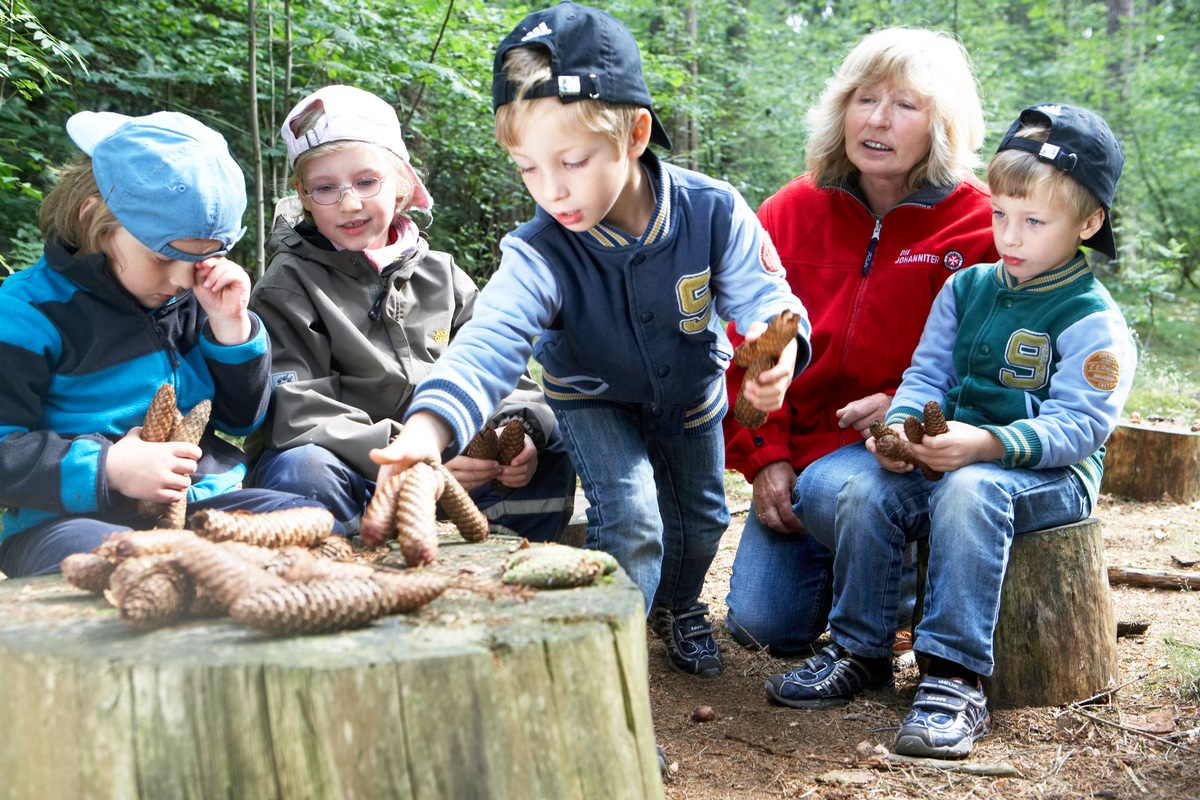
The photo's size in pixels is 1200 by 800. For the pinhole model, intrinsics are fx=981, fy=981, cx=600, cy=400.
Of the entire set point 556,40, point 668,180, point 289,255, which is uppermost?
point 556,40

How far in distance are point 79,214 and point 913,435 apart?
2230 mm

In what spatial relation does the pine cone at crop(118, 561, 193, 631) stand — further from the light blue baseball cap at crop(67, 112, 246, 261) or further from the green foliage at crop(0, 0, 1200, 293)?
the green foliage at crop(0, 0, 1200, 293)

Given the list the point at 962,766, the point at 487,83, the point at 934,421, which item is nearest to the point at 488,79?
the point at 487,83

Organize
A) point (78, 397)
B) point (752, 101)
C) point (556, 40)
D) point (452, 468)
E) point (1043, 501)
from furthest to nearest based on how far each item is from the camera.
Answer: point (752, 101) → point (452, 468) → point (1043, 501) → point (78, 397) → point (556, 40)

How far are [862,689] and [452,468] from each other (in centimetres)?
140

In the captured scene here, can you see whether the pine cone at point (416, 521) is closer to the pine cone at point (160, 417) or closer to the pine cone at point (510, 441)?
the pine cone at point (160, 417)

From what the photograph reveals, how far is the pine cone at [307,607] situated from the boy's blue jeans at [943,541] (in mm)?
1729

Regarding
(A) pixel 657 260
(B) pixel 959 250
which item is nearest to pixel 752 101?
(B) pixel 959 250

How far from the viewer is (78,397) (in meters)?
2.46

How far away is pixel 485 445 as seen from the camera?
9.40 ft

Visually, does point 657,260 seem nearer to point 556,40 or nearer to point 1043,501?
point 556,40

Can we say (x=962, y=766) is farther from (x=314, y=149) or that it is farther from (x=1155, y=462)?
(x=1155, y=462)

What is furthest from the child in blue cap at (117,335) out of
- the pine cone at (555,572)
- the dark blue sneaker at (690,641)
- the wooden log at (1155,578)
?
the wooden log at (1155,578)

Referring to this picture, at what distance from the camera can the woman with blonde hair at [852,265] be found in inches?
122
